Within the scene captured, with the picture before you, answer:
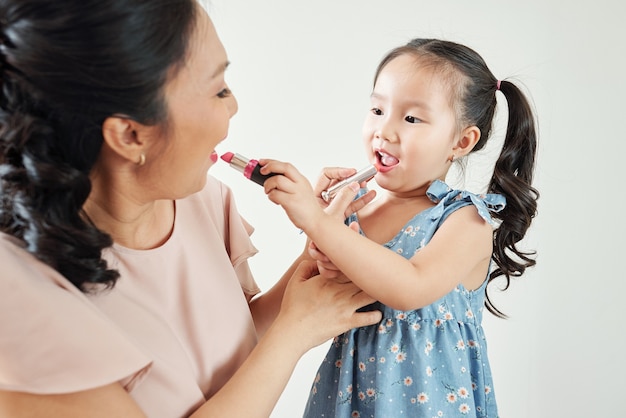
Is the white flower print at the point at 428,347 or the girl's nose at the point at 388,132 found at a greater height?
the girl's nose at the point at 388,132

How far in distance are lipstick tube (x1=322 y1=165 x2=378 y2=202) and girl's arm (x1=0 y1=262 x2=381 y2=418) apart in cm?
12

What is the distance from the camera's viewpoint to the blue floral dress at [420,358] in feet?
3.92

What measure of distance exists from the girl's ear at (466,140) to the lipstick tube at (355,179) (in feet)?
0.62

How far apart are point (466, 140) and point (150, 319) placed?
64cm

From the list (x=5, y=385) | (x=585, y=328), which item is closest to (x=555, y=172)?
(x=585, y=328)

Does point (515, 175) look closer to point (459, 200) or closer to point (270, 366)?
point (459, 200)

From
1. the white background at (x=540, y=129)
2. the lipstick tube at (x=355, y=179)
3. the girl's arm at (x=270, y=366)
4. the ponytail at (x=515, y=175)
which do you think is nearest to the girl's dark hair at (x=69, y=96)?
the girl's arm at (x=270, y=366)

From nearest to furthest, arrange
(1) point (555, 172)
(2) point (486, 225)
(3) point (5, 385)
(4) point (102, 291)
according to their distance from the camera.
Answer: (3) point (5, 385), (4) point (102, 291), (2) point (486, 225), (1) point (555, 172)

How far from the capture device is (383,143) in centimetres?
128

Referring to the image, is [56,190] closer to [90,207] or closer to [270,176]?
[90,207]

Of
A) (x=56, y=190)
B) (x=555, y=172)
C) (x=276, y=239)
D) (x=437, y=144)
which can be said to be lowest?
(x=276, y=239)

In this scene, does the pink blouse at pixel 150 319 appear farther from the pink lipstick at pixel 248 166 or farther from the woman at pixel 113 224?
the pink lipstick at pixel 248 166

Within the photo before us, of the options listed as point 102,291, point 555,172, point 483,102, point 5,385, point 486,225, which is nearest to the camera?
point 5,385

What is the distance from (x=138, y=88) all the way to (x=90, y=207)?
8.4 inches
